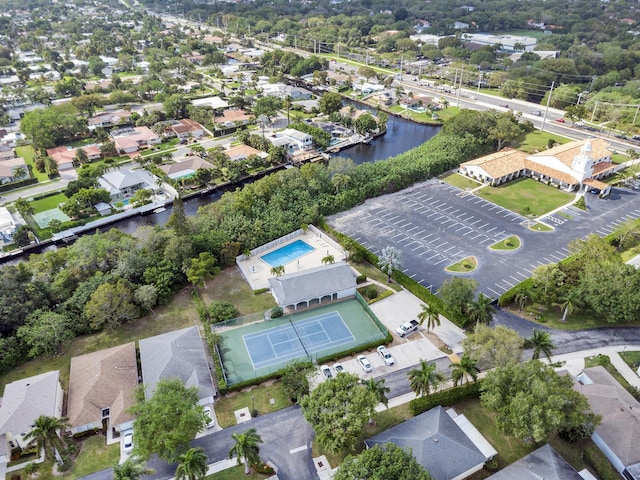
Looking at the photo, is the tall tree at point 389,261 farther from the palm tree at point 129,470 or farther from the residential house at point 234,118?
the residential house at point 234,118

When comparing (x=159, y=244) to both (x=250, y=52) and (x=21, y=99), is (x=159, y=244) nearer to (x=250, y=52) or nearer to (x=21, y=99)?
(x=21, y=99)

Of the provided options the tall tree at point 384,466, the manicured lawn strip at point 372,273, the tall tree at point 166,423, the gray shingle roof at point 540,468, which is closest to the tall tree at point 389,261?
the manicured lawn strip at point 372,273

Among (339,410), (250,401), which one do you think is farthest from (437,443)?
(250,401)

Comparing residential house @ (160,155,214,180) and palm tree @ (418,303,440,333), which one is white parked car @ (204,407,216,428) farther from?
residential house @ (160,155,214,180)

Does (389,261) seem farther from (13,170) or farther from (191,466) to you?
(13,170)

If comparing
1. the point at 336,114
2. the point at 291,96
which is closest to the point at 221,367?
the point at 336,114

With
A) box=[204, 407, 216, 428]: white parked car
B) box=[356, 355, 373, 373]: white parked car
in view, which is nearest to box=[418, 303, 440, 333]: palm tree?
box=[356, 355, 373, 373]: white parked car
